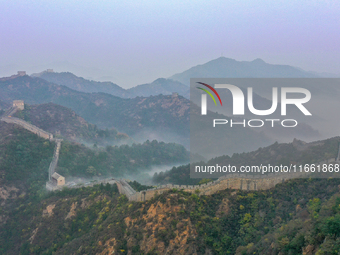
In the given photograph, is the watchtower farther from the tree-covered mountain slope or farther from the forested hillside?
the forested hillside

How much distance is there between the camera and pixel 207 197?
37500 mm

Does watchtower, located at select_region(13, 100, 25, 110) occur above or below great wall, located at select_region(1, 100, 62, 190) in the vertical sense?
above

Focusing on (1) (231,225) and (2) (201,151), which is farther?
(2) (201,151)

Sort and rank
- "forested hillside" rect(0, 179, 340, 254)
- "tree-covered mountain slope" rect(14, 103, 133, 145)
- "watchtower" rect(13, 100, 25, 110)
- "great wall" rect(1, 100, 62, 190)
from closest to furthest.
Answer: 1. "forested hillside" rect(0, 179, 340, 254)
2. "great wall" rect(1, 100, 62, 190)
3. "watchtower" rect(13, 100, 25, 110)
4. "tree-covered mountain slope" rect(14, 103, 133, 145)

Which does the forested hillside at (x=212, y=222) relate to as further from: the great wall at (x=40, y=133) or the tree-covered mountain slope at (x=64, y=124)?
the tree-covered mountain slope at (x=64, y=124)

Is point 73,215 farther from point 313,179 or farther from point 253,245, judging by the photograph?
point 313,179

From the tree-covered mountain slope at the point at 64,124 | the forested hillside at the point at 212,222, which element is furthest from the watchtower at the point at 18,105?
the forested hillside at the point at 212,222

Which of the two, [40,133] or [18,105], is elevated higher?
[18,105]

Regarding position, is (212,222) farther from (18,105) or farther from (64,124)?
(64,124)

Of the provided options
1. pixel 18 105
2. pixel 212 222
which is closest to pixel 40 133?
pixel 18 105

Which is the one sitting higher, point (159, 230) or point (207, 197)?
point (207, 197)

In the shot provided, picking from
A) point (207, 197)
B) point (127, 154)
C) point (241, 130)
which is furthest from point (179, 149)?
point (207, 197)

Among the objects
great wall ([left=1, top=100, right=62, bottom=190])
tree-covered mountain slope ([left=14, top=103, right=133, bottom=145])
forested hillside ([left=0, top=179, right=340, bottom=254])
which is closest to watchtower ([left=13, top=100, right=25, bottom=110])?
tree-covered mountain slope ([left=14, top=103, right=133, bottom=145])

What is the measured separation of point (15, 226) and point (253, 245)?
44.7 m
